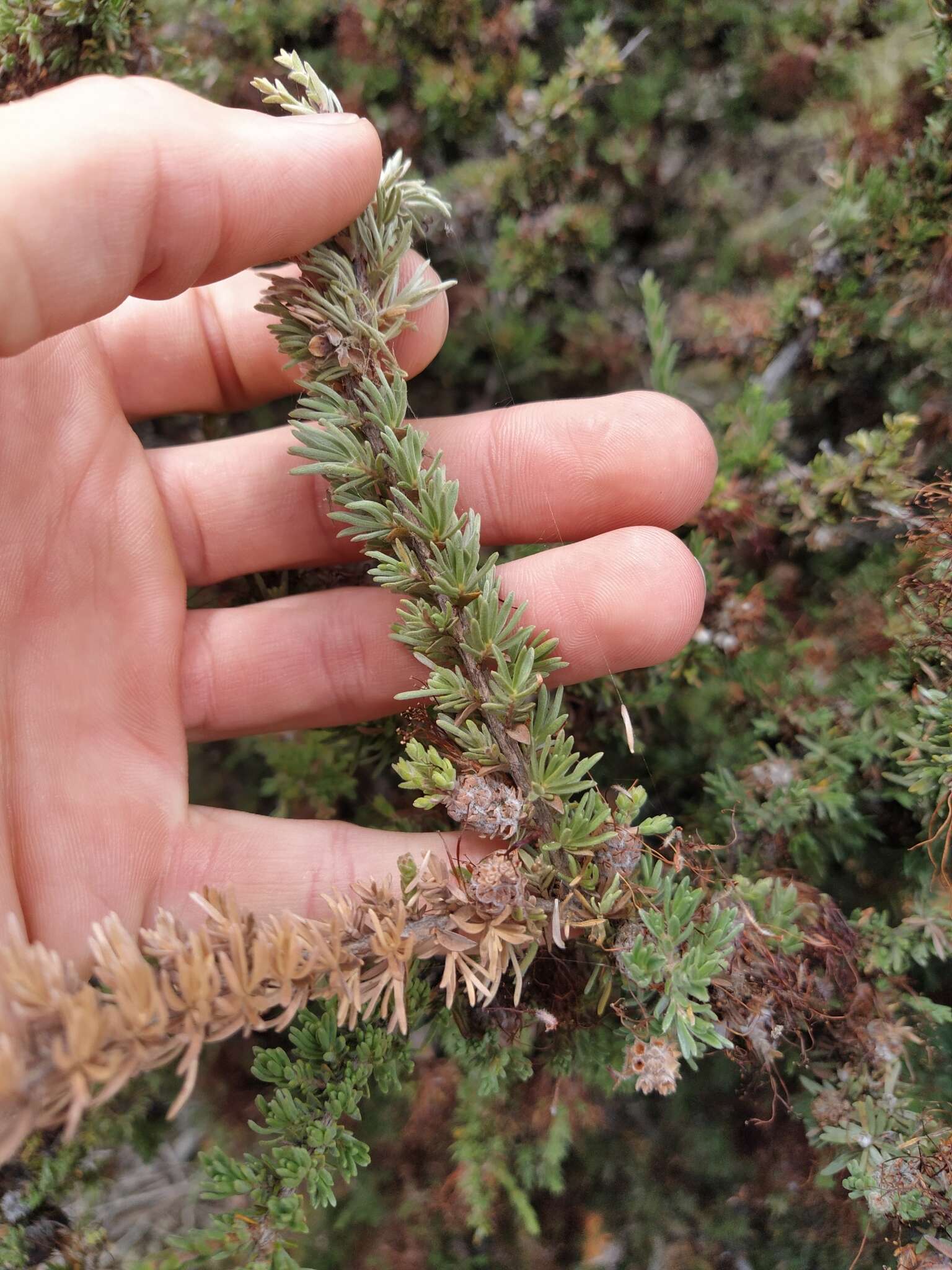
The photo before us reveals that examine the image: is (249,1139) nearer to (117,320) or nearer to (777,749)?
(777,749)

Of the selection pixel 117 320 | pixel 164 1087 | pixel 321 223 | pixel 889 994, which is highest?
pixel 321 223

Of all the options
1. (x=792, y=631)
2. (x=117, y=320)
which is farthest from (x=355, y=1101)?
(x=117, y=320)

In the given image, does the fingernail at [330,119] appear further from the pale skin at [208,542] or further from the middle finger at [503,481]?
the middle finger at [503,481]

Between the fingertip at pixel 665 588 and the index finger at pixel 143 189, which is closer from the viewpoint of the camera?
the index finger at pixel 143 189

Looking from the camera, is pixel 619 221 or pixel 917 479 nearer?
pixel 917 479

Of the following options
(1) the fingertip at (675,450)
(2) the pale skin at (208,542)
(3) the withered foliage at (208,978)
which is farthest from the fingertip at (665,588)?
(3) the withered foliage at (208,978)

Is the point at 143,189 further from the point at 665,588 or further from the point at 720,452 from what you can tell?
the point at 720,452

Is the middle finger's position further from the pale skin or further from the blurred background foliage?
the blurred background foliage

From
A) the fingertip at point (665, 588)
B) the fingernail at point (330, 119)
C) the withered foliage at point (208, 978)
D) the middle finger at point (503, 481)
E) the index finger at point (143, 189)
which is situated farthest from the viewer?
the middle finger at point (503, 481)
